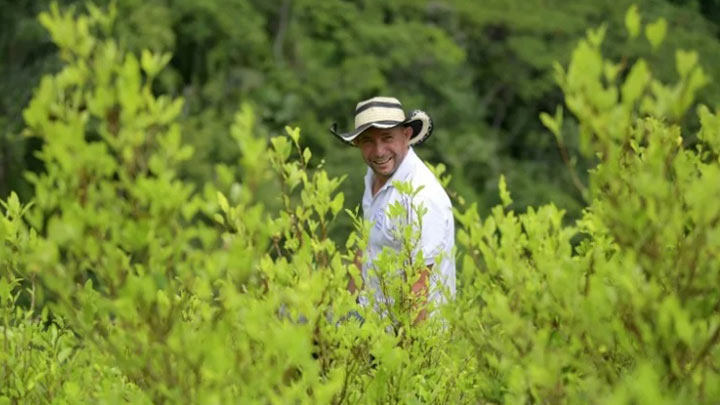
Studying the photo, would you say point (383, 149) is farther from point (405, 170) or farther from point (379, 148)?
point (405, 170)

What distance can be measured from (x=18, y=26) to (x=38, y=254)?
51.1ft

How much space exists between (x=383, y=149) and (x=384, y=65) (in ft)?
50.1

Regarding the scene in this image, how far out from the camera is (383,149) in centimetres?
386

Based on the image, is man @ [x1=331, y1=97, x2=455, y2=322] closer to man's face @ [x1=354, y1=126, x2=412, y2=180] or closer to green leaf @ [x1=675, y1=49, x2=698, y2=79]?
man's face @ [x1=354, y1=126, x2=412, y2=180]

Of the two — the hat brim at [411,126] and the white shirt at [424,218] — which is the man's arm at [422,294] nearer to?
the white shirt at [424,218]

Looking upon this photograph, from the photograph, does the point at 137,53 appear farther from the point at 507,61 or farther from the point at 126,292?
the point at 126,292

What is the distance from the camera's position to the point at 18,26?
639 inches

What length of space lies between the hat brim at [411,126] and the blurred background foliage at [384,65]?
12.0 meters

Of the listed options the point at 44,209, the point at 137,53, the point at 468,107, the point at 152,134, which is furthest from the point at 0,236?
the point at 468,107

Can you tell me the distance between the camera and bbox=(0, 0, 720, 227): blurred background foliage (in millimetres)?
17250

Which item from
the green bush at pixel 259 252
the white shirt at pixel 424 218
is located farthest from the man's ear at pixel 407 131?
the green bush at pixel 259 252

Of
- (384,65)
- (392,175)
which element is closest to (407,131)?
(392,175)

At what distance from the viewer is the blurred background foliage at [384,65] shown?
56.6 feet

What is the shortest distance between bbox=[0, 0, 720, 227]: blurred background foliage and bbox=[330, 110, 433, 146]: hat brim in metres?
12.0
